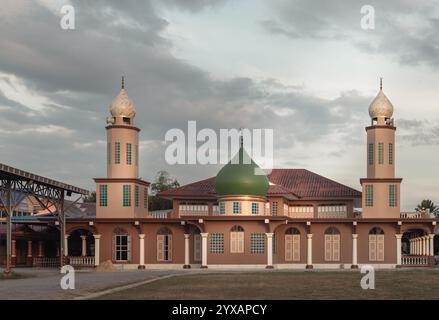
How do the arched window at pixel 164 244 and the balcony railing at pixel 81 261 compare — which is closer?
the balcony railing at pixel 81 261

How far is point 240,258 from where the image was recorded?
56875 millimetres

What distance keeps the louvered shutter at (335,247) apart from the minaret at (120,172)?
1458 cm

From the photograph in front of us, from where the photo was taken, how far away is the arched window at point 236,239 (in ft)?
187

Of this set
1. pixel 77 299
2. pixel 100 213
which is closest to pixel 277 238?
pixel 100 213

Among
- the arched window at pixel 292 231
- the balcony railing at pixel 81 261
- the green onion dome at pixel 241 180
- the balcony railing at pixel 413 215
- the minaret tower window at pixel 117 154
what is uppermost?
the minaret tower window at pixel 117 154

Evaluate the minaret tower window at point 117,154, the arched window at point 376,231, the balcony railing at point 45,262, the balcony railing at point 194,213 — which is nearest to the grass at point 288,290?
the arched window at point 376,231

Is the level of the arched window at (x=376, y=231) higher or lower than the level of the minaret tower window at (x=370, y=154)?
lower

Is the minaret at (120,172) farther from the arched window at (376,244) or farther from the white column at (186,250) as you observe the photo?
the arched window at (376,244)

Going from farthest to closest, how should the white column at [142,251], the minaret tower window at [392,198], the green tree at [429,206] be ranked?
the green tree at [429,206] < the white column at [142,251] < the minaret tower window at [392,198]

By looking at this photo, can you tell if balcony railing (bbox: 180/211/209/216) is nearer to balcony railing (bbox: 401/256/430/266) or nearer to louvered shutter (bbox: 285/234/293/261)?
louvered shutter (bbox: 285/234/293/261)

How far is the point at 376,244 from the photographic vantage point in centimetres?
5816

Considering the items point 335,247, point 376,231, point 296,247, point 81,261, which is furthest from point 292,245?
point 81,261

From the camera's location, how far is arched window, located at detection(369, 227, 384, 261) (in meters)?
58.0
